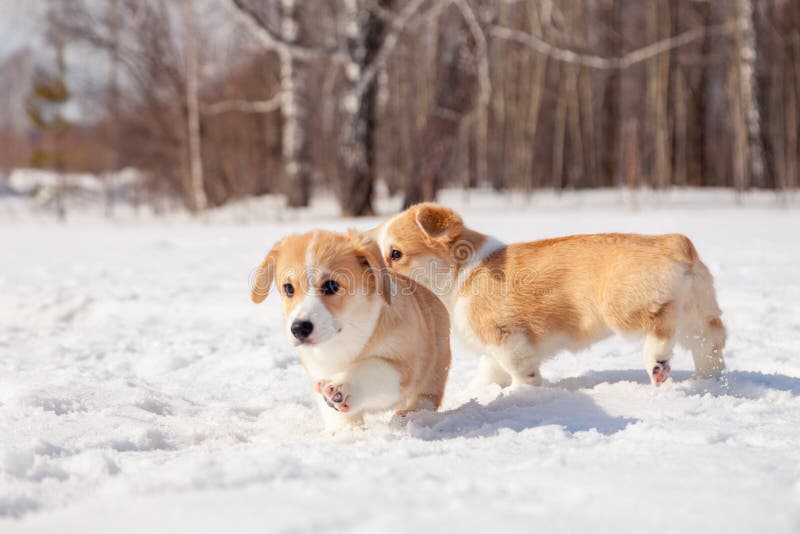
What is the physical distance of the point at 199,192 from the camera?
706 inches

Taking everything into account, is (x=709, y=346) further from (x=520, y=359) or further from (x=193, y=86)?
(x=193, y=86)

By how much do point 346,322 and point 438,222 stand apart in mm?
1176

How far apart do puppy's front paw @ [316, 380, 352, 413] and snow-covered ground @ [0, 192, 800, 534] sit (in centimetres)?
11

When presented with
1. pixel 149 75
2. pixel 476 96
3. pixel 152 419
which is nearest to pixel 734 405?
pixel 152 419

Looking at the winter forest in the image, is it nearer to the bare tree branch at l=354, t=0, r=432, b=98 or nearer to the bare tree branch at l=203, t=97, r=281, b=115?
the bare tree branch at l=354, t=0, r=432, b=98

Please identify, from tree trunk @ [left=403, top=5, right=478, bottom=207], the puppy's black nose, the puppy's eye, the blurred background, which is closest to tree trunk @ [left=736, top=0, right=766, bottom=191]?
the blurred background

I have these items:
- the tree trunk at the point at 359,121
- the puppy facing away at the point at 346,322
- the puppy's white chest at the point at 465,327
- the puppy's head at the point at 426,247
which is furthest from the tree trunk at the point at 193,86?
the puppy facing away at the point at 346,322

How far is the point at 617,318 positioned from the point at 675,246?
41cm

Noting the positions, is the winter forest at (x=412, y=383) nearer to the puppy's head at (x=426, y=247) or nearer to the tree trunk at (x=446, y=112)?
the puppy's head at (x=426, y=247)

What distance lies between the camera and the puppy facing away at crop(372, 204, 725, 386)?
328 centimetres

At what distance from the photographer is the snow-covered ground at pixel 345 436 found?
1862 millimetres

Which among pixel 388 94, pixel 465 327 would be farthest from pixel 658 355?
pixel 388 94

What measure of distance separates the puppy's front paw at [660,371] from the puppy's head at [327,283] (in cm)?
123

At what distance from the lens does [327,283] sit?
9.27 feet
